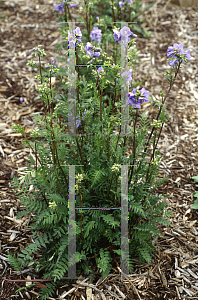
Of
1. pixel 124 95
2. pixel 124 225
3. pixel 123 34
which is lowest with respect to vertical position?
pixel 124 225

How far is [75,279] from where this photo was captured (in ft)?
8.46

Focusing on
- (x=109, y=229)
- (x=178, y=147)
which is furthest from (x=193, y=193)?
(x=109, y=229)

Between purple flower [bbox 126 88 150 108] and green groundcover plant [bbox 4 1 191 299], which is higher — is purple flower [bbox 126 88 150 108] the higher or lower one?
the higher one

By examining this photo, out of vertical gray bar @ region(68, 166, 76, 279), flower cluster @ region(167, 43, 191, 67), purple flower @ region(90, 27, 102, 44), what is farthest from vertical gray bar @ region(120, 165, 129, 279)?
purple flower @ region(90, 27, 102, 44)

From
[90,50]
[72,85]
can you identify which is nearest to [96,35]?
[90,50]

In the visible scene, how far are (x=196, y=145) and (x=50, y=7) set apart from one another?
411cm

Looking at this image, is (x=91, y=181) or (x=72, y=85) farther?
(x=91, y=181)

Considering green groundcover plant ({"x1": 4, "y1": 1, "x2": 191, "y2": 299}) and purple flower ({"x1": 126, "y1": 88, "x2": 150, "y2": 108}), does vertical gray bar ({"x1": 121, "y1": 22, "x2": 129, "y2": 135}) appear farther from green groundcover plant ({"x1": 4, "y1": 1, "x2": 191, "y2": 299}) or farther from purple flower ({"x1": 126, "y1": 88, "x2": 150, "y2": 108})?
purple flower ({"x1": 126, "y1": 88, "x2": 150, "y2": 108})

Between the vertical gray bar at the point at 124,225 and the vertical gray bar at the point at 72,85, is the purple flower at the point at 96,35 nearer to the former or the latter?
the vertical gray bar at the point at 72,85

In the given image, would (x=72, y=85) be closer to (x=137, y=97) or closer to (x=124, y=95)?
(x=124, y=95)

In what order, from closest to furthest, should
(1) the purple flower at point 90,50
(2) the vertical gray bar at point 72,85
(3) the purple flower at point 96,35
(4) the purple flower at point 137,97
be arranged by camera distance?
(4) the purple flower at point 137,97, (2) the vertical gray bar at point 72,85, (1) the purple flower at point 90,50, (3) the purple flower at point 96,35

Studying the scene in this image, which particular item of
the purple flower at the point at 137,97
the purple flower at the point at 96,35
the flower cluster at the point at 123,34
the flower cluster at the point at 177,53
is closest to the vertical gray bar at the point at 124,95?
the flower cluster at the point at 123,34

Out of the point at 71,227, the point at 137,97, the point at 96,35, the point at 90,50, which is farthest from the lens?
the point at 96,35

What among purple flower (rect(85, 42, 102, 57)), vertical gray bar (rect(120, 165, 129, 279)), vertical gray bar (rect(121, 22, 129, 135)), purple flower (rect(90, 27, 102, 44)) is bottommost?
vertical gray bar (rect(120, 165, 129, 279))
